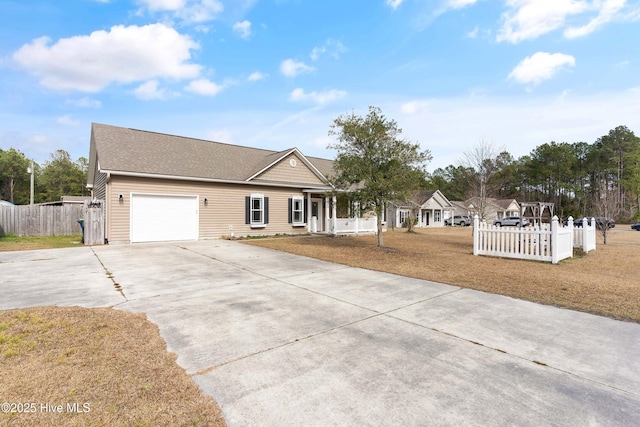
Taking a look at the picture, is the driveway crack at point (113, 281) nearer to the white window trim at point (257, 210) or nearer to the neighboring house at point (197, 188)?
the neighboring house at point (197, 188)

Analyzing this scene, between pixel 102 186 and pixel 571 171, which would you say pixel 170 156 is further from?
pixel 571 171

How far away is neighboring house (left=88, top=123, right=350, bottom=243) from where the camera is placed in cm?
1312

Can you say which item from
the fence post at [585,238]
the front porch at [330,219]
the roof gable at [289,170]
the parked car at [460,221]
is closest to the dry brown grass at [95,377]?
the roof gable at [289,170]

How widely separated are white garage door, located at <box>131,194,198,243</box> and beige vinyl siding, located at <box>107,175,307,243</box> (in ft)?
0.82

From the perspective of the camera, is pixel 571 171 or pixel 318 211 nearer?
pixel 318 211

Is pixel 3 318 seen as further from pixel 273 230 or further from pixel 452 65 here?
pixel 452 65

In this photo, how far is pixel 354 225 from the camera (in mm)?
18672

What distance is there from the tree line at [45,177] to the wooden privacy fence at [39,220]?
36.0 meters

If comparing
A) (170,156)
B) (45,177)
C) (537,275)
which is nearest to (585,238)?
(537,275)

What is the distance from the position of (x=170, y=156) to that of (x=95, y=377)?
14.7 metres

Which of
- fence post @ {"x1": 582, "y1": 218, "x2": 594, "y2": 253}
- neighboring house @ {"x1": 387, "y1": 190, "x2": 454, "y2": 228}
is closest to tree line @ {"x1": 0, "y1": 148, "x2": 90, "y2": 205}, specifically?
neighboring house @ {"x1": 387, "y1": 190, "x2": 454, "y2": 228}

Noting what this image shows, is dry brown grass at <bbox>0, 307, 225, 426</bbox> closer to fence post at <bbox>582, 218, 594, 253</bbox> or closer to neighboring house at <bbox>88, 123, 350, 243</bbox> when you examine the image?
neighboring house at <bbox>88, 123, 350, 243</bbox>

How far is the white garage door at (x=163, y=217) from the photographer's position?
1338cm

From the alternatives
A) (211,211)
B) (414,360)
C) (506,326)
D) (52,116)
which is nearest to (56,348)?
(414,360)
